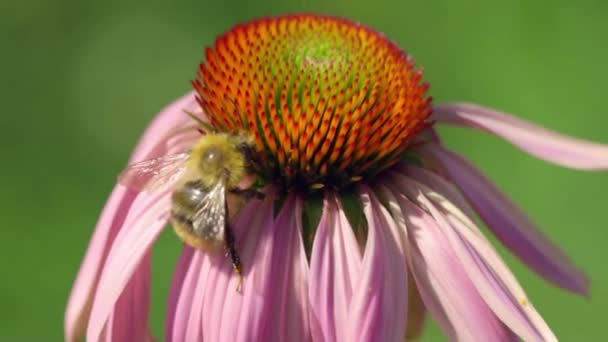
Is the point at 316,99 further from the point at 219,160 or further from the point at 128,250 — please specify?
the point at 128,250

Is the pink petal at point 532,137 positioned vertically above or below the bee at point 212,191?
below

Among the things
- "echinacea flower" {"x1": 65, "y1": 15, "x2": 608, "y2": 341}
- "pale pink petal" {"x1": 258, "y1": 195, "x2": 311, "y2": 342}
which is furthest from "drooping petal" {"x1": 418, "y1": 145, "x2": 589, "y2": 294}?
"pale pink petal" {"x1": 258, "y1": 195, "x2": 311, "y2": 342}

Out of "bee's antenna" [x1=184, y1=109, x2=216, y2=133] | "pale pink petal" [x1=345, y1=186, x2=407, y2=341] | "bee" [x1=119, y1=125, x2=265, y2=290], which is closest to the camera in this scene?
"pale pink petal" [x1=345, y1=186, x2=407, y2=341]

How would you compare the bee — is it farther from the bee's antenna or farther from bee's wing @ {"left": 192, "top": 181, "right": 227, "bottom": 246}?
the bee's antenna

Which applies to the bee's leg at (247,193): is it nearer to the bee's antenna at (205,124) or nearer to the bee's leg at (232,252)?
the bee's leg at (232,252)

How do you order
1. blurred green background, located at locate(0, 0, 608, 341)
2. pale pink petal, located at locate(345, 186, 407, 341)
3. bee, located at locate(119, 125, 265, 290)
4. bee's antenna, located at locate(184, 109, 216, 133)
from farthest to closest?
blurred green background, located at locate(0, 0, 608, 341) → bee's antenna, located at locate(184, 109, 216, 133) → bee, located at locate(119, 125, 265, 290) → pale pink petal, located at locate(345, 186, 407, 341)

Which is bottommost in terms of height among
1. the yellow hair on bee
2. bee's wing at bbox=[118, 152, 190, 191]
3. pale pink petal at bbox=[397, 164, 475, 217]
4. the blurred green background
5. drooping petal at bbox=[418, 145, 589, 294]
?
the blurred green background

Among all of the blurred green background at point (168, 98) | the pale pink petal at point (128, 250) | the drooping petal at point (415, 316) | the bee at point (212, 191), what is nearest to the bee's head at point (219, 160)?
the bee at point (212, 191)

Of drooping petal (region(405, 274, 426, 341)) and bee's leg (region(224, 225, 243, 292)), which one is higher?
bee's leg (region(224, 225, 243, 292))
